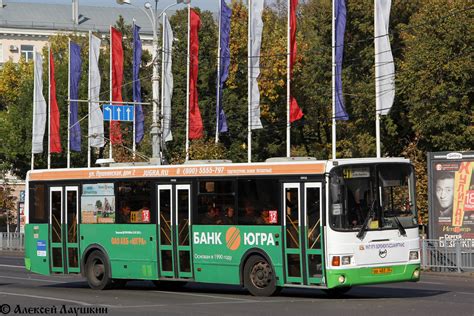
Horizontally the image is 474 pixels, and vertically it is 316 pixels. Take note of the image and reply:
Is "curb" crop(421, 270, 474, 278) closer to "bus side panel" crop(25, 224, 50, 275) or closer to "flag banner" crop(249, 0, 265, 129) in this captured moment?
"bus side panel" crop(25, 224, 50, 275)

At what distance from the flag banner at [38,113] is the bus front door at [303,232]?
113 ft

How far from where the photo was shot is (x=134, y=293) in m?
24.2

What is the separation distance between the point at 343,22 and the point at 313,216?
20954mm

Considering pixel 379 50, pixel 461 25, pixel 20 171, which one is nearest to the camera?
pixel 379 50

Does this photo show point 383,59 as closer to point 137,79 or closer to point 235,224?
point 137,79

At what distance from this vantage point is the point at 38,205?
27.1 meters

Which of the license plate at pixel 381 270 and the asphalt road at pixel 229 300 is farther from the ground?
the license plate at pixel 381 270

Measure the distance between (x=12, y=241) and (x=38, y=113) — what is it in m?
6.79

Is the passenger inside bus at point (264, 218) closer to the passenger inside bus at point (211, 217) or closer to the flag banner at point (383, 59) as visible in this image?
the passenger inside bus at point (211, 217)

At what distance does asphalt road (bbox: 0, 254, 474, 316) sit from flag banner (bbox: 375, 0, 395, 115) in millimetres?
12213

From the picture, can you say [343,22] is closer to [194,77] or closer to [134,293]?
[194,77]

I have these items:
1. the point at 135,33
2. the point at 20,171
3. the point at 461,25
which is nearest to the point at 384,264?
the point at 461,25

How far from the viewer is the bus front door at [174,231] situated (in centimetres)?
2378

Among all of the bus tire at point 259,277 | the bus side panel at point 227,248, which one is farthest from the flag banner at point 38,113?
the bus tire at point 259,277
